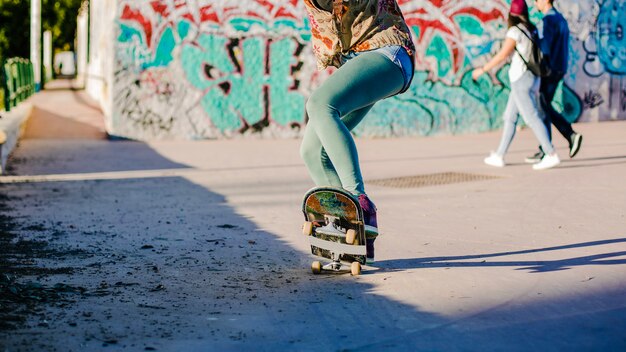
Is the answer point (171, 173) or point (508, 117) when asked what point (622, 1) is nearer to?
point (508, 117)

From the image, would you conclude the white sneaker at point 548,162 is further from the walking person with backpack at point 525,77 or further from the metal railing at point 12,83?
the metal railing at point 12,83

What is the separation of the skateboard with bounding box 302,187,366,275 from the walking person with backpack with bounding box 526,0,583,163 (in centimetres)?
572

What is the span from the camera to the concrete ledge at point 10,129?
10086mm

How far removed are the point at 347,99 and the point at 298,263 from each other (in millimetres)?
1185

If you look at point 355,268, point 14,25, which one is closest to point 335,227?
point 355,268

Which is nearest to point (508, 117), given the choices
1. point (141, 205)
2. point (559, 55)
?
point (559, 55)

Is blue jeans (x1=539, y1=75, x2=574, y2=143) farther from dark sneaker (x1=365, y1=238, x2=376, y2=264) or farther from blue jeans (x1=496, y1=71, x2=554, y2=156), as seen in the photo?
dark sneaker (x1=365, y1=238, x2=376, y2=264)

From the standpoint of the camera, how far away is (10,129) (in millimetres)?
11789

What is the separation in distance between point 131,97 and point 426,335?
10915mm

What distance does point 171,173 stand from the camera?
1024 cm

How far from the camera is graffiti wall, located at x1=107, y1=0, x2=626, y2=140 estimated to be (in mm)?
13867

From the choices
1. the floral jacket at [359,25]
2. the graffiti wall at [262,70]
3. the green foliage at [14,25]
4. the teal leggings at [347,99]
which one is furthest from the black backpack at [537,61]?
the green foliage at [14,25]

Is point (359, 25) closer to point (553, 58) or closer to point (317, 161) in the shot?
point (317, 161)

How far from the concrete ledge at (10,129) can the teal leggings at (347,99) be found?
6341 millimetres
